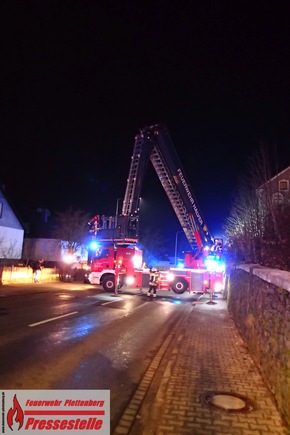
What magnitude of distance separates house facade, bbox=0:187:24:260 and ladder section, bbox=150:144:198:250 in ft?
68.8

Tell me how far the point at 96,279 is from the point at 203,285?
249 inches

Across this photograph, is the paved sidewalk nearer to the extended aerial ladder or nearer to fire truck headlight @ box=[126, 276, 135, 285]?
the extended aerial ladder

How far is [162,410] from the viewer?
188 inches

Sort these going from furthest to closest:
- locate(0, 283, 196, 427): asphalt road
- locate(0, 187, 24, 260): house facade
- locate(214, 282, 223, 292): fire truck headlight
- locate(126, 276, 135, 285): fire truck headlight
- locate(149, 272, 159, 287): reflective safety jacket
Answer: locate(0, 187, 24, 260): house facade
locate(126, 276, 135, 285): fire truck headlight
locate(214, 282, 223, 292): fire truck headlight
locate(149, 272, 159, 287): reflective safety jacket
locate(0, 283, 196, 427): asphalt road

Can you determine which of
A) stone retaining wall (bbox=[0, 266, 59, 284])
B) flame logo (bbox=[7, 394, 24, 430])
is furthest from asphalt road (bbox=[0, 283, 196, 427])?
stone retaining wall (bbox=[0, 266, 59, 284])

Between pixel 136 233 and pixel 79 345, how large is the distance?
12249mm

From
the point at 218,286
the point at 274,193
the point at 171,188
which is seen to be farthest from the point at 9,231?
the point at 274,193

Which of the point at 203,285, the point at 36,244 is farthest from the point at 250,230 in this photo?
the point at 36,244

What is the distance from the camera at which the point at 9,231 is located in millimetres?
37031

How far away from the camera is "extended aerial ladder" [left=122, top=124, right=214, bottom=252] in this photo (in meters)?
19.5


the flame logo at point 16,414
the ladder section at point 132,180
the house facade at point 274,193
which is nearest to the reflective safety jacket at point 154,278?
the ladder section at point 132,180

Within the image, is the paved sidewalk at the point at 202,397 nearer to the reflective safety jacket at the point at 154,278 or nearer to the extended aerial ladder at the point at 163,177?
the reflective safety jacket at the point at 154,278

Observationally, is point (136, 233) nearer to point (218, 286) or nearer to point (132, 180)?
point (132, 180)

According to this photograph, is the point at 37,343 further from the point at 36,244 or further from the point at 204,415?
the point at 36,244
